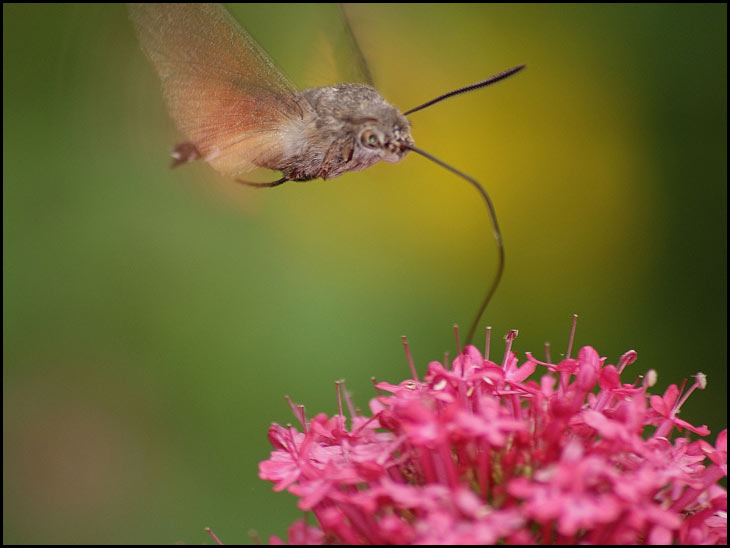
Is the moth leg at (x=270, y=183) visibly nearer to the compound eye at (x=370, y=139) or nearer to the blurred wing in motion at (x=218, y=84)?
the blurred wing in motion at (x=218, y=84)

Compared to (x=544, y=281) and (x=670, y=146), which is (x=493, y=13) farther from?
(x=544, y=281)

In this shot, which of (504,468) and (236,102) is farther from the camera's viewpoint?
(236,102)

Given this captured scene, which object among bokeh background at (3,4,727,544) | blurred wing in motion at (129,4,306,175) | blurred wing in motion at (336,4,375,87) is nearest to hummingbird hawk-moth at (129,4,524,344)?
blurred wing in motion at (129,4,306,175)

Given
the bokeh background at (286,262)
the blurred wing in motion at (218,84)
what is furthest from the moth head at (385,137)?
the bokeh background at (286,262)

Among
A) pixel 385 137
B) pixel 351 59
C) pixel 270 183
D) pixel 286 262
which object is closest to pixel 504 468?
pixel 385 137

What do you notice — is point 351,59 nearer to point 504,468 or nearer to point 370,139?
point 370,139

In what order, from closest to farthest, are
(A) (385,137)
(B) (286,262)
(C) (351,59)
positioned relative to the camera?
(A) (385,137)
(C) (351,59)
(B) (286,262)

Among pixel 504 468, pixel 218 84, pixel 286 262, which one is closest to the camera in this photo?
pixel 504 468

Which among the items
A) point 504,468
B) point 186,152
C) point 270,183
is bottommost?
point 504,468
